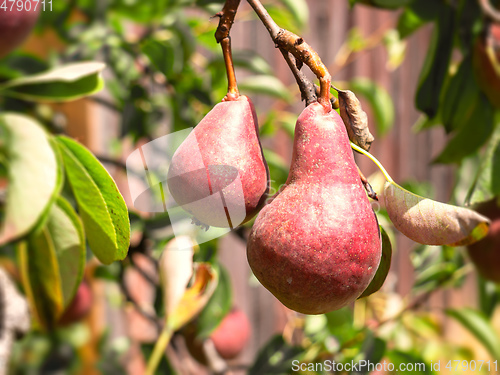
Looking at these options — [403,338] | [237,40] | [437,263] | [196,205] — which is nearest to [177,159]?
[196,205]

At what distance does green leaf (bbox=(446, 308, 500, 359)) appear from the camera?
2.85ft

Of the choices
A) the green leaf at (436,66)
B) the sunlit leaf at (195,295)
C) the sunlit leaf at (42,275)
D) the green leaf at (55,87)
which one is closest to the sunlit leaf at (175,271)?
the sunlit leaf at (195,295)

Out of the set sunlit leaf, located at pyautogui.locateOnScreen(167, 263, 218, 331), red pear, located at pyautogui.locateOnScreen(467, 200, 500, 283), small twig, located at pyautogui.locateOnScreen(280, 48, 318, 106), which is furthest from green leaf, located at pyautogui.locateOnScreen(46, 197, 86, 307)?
red pear, located at pyautogui.locateOnScreen(467, 200, 500, 283)

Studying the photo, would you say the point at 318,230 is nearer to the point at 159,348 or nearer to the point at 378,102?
the point at 159,348

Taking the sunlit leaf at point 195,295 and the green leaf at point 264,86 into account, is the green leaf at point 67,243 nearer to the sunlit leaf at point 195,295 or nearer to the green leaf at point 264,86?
the sunlit leaf at point 195,295

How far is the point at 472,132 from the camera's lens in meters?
0.71

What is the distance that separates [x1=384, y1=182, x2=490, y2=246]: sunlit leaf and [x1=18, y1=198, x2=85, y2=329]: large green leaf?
0.93 ft

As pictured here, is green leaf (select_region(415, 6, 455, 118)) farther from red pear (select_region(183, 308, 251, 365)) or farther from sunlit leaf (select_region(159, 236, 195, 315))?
red pear (select_region(183, 308, 251, 365))

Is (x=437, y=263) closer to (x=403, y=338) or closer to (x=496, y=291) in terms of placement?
(x=496, y=291)

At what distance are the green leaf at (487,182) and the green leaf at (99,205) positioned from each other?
32 cm

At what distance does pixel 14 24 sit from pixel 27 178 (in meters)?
0.29

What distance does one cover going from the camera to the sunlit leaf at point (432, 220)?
31cm

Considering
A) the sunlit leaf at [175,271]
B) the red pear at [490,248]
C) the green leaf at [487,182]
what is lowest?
the red pear at [490,248]

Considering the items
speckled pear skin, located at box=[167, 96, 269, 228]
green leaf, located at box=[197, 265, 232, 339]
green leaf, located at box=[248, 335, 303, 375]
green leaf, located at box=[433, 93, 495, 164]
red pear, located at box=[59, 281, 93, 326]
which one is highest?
speckled pear skin, located at box=[167, 96, 269, 228]
